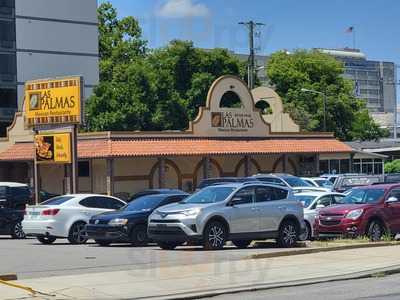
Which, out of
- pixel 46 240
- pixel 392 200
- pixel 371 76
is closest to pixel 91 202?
pixel 46 240

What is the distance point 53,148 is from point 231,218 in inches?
615

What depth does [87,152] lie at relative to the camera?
41.5 meters

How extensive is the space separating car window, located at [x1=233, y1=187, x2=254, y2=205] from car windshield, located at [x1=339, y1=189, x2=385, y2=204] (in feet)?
12.8

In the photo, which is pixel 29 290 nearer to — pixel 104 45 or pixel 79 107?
pixel 79 107

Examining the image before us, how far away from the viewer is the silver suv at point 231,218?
18.7m

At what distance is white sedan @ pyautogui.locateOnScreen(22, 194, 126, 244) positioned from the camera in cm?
2277

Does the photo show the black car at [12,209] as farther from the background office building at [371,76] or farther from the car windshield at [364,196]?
the background office building at [371,76]

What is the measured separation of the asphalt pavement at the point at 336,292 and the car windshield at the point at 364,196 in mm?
7912

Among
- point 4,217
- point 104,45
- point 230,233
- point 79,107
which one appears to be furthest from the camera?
point 104,45

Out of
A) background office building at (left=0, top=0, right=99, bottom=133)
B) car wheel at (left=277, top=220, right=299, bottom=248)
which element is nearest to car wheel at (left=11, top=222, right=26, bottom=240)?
car wheel at (left=277, top=220, right=299, bottom=248)

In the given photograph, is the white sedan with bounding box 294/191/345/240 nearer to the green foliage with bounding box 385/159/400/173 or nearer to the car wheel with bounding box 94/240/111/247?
the car wheel with bounding box 94/240/111/247

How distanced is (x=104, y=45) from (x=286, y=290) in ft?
241

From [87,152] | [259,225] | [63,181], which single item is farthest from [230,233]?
[63,181]

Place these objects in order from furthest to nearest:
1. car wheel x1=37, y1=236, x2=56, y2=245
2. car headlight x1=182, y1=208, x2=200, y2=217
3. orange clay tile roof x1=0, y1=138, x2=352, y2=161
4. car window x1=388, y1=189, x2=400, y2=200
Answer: orange clay tile roof x1=0, y1=138, x2=352, y2=161, car wheel x1=37, y1=236, x2=56, y2=245, car window x1=388, y1=189, x2=400, y2=200, car headlight x1=182, y1=208, x2=200, y2=217
